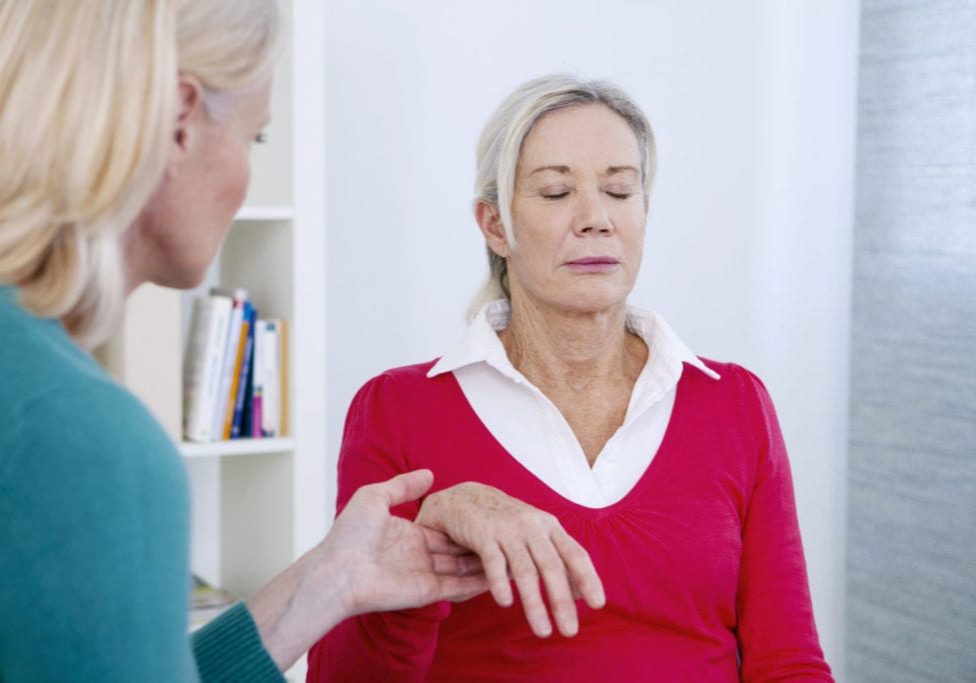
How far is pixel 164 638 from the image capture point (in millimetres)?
818

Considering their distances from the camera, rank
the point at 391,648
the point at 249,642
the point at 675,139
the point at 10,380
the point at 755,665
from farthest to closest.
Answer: the point at 675,139
the point at 755,665
the point at 391,648
the point at 249,642
the point at 10,380

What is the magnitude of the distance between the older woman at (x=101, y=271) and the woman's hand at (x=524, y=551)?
0.81 ft

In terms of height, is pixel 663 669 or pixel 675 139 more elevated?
pixel 675 139

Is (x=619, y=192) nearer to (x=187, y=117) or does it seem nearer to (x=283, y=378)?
(x=283, y=378)

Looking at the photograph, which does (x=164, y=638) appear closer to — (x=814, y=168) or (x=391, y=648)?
(x=391, y=648)

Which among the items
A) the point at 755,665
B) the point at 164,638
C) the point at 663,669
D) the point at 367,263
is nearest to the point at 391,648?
the point at 663,669

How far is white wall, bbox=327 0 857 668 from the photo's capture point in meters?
2.77

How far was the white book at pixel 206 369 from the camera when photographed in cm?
231

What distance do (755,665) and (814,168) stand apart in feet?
5.81

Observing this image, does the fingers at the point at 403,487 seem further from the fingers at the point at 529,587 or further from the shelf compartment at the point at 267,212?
the shelf compartment at the point at 267,212

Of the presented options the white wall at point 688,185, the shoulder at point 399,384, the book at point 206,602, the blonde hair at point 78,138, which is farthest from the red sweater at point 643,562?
the white wall at point 688,185

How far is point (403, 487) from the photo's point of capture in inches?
53.4

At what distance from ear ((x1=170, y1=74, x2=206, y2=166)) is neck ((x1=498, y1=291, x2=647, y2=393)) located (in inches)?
35.8

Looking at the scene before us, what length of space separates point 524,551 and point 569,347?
0.60m
